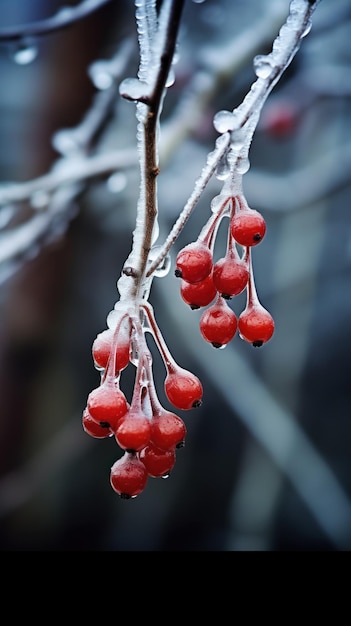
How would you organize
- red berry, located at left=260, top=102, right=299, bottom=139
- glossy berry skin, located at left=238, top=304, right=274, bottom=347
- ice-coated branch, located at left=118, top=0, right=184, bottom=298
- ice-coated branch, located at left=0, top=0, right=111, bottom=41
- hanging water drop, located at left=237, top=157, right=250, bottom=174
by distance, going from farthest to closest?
red berry, located at left=260, top=102, right=299, bottom=139 → ice-coated branch, located at left=0, top=0, right=111, bottom=41 → glossy berry skin, located at left=238, top=304, right=274, bottom=347 → hanging water drop, located at left=237, top=157, right=250, bottom=174 → ice-coated branch, located at left=118, top=0, right=184, bottom=298

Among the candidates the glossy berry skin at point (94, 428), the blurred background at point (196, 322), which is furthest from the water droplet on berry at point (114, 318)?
the blurred background at point (196, 322)

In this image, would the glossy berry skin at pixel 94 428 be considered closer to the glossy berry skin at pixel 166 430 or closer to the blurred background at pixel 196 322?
the glossy berry skin at pixel 166 430

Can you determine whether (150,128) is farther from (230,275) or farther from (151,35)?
(230,275)

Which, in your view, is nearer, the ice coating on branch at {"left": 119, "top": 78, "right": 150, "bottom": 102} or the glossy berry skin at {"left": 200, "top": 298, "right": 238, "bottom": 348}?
the ice coating on branch at {"left": 119, "top": 78, "right": 150, "bottom": 102}

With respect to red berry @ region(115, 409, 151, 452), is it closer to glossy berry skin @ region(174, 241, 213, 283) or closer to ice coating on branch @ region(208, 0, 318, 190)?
glossy berry skin @ region(174, 241, 213, 283)

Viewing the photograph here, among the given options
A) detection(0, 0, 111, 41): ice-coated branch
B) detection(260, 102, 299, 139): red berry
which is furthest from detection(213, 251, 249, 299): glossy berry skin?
detection(260, 102, 299, 139): red berry

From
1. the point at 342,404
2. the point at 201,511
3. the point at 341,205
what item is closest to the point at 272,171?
the point at 341,205
